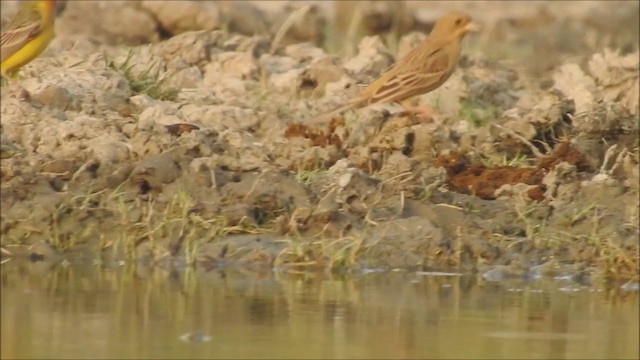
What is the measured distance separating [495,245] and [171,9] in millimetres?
5711

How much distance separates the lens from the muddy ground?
36.0 feet

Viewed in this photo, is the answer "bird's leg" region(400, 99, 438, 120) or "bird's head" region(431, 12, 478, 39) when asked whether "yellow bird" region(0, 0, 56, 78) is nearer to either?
"bird's leg" region(400, 99, 438, 120)

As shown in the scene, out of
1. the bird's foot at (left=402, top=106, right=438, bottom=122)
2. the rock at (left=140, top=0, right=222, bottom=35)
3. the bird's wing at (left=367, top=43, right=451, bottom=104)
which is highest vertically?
the rock at (left=140, top=0, right=222, bottom=35)

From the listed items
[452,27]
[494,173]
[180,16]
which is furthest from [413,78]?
[180,16]

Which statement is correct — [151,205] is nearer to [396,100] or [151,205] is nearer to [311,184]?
[311,184]

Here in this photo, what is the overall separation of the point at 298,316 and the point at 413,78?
167 inches

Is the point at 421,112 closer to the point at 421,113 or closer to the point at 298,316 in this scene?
the point at 421,113

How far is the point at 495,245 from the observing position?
36.6 feet

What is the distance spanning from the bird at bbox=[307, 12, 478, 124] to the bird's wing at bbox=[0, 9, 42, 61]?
5.85ft

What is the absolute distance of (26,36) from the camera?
13062mm

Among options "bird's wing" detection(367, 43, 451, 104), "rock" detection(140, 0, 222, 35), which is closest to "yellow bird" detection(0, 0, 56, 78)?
"bird's wing" detection(367, 43, 451, 104)

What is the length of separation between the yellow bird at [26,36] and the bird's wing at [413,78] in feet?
6.66

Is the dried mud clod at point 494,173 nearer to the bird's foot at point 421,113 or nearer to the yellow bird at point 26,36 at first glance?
the bird's foot at point 421,113

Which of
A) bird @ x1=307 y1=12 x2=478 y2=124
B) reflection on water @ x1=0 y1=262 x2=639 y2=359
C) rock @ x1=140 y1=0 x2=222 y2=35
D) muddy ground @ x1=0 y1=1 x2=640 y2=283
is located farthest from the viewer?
rock @ x1=140 y1=0 x2=222 y2=35
